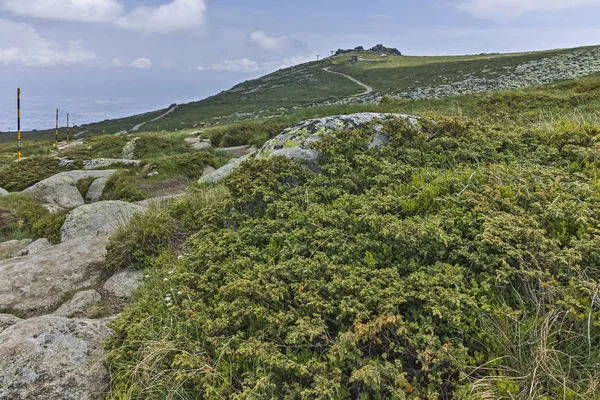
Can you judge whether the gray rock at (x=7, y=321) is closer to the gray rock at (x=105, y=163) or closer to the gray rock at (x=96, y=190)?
the gray rock at (x=96, y=190)

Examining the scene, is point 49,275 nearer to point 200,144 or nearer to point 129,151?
point 129,151

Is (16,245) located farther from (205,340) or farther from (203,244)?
(205,340)

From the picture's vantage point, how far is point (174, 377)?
2.91 metres

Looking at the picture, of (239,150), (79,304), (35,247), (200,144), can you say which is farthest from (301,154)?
(200,144)

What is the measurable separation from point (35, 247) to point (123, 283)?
3.53m

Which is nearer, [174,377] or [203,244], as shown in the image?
[174,377]

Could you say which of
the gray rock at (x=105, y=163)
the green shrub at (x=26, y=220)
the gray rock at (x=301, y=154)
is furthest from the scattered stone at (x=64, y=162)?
the gray rock at (x=301, y=154)

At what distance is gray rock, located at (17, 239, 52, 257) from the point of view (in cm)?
694

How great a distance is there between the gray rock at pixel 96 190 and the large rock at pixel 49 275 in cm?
594

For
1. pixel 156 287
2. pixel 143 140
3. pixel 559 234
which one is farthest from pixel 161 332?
pixel 143 140

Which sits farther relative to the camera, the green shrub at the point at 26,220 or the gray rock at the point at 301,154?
the green shrub at the point at 26,220

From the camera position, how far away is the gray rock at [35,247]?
6942 mm

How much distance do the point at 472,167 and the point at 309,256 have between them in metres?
2.72

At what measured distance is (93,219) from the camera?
323 inches
